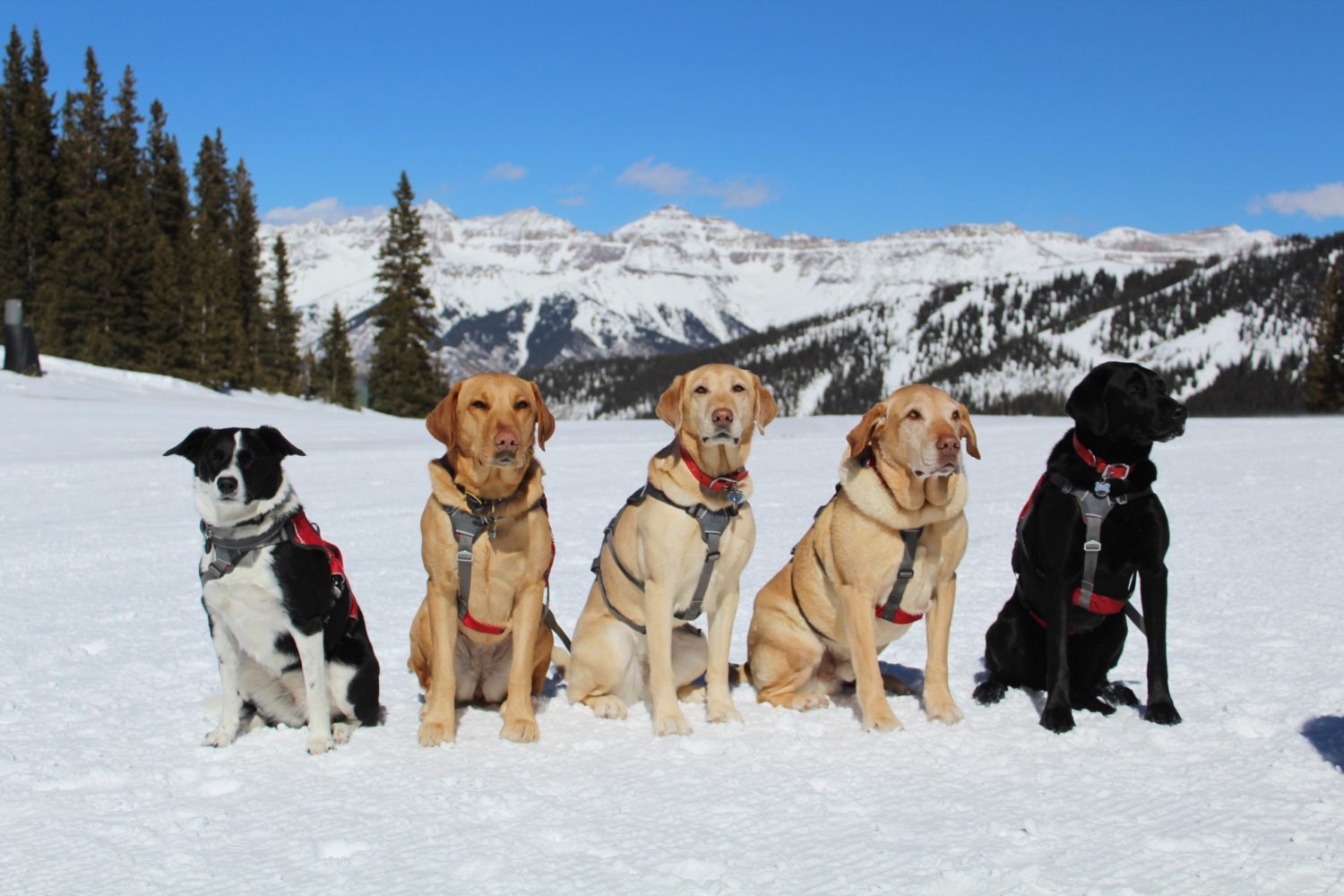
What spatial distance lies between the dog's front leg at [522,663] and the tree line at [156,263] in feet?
127

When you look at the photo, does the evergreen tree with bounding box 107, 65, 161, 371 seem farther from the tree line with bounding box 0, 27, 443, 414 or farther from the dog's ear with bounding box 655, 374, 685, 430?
the dog's ear with bounding box 655, 374, 685, 430

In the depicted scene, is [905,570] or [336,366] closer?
[905,570]

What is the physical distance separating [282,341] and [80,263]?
10.9 m

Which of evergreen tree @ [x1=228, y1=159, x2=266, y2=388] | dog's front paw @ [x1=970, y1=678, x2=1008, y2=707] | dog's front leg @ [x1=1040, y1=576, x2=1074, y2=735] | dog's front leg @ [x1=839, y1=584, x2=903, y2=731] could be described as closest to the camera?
dog's front leg @ [x1=1040, y1=576, x2=1074, y2=735]

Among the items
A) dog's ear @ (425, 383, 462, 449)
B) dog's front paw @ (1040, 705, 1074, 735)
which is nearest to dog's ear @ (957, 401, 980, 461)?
dog's front paw @ (1040, 705, 1074, 735)

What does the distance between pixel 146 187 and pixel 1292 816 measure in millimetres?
68620

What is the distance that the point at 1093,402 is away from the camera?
15.4ft

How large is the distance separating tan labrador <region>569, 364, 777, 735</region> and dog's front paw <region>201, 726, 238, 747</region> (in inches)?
68.4

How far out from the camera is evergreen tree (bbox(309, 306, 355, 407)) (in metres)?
59.9

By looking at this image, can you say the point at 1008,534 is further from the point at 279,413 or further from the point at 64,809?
the point at 279,413

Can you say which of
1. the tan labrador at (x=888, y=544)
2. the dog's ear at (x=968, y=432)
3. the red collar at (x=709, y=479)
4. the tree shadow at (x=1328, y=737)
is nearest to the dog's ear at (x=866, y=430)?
the tan labrador at (x=888, y=544)

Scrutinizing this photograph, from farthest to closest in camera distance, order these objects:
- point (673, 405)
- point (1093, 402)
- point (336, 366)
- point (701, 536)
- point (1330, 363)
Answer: point (1330, 363)
point (336, 366)
point (673, 405)
point (701, 536)
point (1093, 402)

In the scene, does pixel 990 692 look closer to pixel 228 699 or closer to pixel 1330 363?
pixel 228 699

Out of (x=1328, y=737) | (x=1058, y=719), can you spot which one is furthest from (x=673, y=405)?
(x=1328, y=737)
